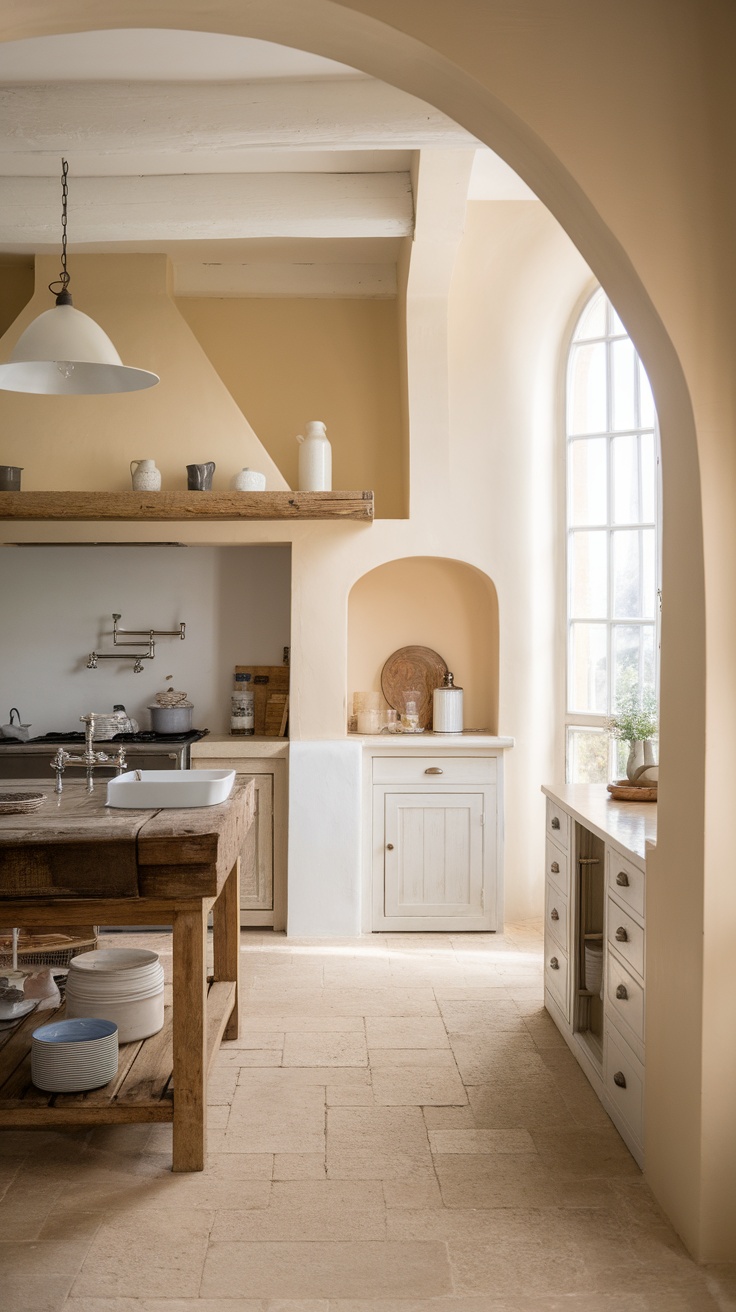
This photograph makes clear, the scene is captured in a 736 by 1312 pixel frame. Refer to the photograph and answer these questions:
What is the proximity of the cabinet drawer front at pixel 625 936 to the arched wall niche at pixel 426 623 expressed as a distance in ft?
8.97

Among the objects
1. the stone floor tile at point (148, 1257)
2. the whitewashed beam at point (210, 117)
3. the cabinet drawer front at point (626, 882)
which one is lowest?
the stone floor tile at point (148, 1257)

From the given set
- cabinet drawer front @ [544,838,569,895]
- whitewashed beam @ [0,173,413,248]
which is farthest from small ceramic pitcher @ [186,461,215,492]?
cabinet drawer front @ [544,838,569,895]

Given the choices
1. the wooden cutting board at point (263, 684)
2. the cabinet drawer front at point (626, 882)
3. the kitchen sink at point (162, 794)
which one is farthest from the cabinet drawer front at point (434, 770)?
the kitchen sink at point (162, 794)

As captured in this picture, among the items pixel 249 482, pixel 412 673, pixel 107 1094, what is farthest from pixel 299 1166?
pixel 412 673

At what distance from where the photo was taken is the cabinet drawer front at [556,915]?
400 centimetres

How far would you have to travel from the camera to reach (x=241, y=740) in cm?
562

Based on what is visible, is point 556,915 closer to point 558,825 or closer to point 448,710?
point 558,825

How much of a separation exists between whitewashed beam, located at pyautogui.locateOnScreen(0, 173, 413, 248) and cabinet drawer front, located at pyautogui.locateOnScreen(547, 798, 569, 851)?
113 inches

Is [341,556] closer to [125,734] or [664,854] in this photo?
[125,734]

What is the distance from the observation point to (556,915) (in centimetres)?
414

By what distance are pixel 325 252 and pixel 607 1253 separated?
5.09 meters

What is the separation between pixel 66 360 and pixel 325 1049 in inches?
101

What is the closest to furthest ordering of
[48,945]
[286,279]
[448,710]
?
1. [48,945]
2. [448,710]
3. [286,279]

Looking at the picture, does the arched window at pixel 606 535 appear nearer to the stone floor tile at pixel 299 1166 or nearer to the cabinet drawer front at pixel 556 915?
the cabinet drawer front at pixel 556 915
